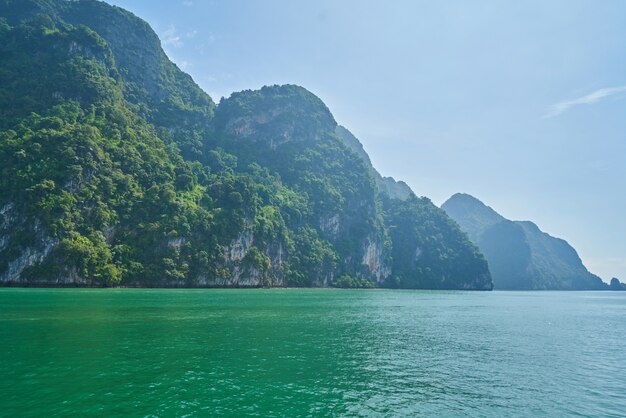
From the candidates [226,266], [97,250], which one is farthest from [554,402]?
[226,266]

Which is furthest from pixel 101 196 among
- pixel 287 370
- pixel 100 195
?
pixel 287 370

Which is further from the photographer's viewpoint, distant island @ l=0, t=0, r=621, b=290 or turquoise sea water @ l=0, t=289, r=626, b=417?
distant island @ l=0, t=0, r=621, b=290

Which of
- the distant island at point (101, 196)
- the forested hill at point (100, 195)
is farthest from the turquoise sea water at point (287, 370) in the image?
the forested hill at point (100, 195)

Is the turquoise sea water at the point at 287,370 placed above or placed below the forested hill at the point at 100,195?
below

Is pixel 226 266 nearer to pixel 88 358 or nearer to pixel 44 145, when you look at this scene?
pixel 44 145

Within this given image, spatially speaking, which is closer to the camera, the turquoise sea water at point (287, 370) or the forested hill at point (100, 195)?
the turquoise sea water at point (287, 370)

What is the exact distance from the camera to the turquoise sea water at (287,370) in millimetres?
18609

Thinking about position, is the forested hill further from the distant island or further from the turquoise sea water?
the turquoise sea water

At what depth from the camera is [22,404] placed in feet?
55.9

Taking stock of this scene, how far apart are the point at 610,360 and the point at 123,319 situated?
47078mm

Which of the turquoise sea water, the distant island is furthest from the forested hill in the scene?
the turquoise sea water

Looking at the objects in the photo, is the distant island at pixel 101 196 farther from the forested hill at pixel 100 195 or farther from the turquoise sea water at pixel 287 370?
the turquoise sea water at pixel 287 370

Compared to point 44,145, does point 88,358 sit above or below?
below

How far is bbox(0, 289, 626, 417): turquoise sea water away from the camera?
61.1 ft
